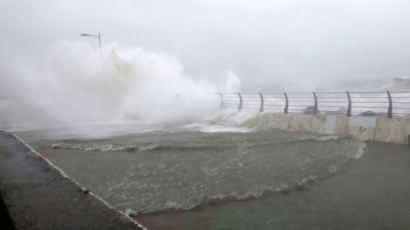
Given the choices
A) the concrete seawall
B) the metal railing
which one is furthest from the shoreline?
the metal railing

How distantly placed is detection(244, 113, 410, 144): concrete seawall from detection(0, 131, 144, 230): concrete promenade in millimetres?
9080

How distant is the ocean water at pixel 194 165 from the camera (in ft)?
17.1

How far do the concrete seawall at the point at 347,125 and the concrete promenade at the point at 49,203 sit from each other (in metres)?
9.08

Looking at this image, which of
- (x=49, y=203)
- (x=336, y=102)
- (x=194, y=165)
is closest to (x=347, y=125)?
(x=336, y=102)

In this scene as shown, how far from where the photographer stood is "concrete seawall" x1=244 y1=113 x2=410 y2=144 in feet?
31.4

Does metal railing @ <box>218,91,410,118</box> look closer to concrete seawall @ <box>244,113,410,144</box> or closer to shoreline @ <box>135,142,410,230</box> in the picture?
concrete seawall @ <box>244,113,410,144</box>

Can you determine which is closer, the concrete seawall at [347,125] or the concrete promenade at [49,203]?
the concrete promenade at [49,203]

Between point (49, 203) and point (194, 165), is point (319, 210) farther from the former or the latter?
point (49, 203)

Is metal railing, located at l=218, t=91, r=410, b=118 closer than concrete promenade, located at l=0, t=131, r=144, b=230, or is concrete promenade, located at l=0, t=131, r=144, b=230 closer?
concrete promenade, located at l=0, t=131, r=144, b=230

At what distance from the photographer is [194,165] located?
23.3 ft

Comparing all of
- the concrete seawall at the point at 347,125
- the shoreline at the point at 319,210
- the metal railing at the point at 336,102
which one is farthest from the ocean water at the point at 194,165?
the metal railing at the point at 336,102

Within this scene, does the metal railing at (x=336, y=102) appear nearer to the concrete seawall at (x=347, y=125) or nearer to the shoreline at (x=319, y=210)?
the concrete seawall at (x=347, y=125)

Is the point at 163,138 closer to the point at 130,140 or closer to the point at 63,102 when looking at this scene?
the point at 130,140

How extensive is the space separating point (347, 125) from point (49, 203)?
10.0 m
